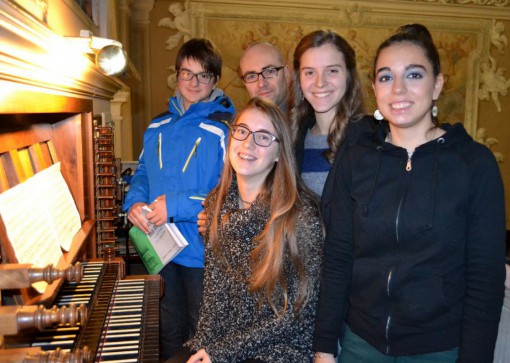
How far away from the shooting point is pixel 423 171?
143cm

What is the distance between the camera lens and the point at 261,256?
1726 millimetres

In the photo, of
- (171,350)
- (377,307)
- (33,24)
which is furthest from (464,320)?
(171,350)

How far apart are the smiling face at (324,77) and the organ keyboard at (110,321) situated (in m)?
1.07

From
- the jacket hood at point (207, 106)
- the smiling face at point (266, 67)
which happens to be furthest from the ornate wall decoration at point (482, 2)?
the jacket hood at point (207, 106)

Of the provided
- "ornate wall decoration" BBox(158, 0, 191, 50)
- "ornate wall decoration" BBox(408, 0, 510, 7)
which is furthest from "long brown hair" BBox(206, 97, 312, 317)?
"ornate wall decoration" BBox(408, 0, 510, 7)

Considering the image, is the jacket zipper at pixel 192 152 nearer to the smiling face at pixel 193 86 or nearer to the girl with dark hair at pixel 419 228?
the smiling face at pixel 193 86

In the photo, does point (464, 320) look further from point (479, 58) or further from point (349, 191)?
point (479, 58)

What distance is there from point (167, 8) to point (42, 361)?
6.32 m

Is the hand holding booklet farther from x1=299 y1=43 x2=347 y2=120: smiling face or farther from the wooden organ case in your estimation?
x1=299 y1=43 x2=347 y2=120: smiling face

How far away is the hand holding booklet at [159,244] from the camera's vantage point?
7.51ft

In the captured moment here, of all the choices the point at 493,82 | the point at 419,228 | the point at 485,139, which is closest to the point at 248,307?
the point at 419,228

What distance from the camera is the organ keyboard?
4.53 feet

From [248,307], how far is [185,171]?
2.88 feet

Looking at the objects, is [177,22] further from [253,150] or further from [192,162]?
[253,150]
